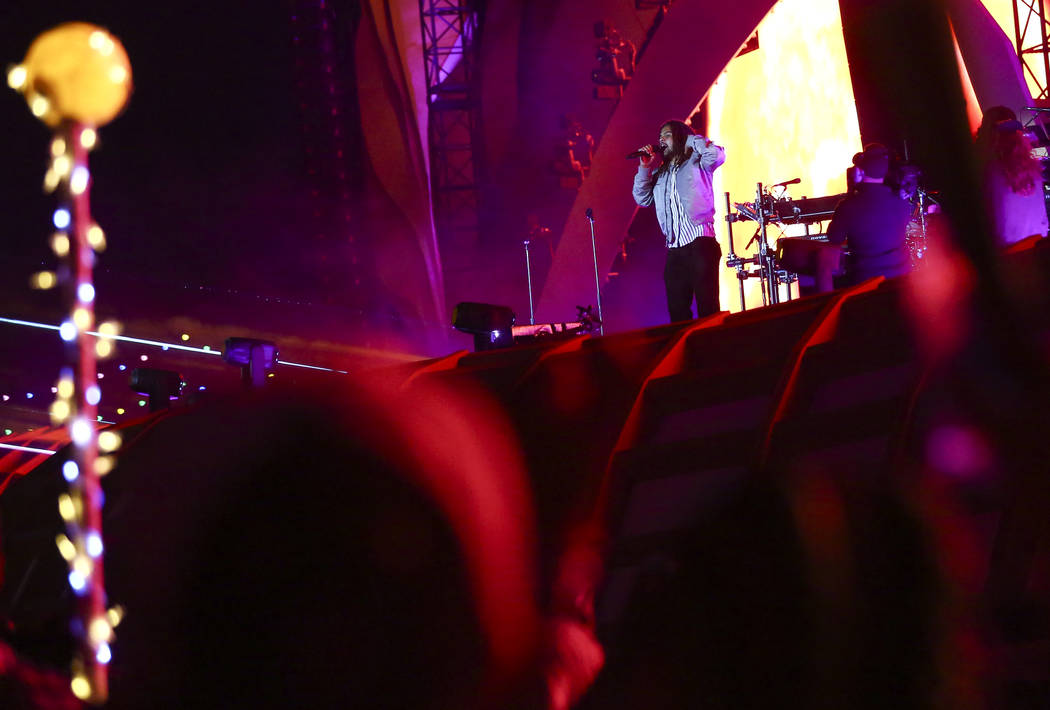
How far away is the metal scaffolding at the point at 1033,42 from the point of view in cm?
859

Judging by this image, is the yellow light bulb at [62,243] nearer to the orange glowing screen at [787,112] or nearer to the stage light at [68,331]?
the stage light at [68,331]

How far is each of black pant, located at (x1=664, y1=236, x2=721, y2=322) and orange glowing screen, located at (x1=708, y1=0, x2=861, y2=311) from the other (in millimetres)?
5077

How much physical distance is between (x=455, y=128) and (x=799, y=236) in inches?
289

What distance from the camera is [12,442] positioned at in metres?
6.79

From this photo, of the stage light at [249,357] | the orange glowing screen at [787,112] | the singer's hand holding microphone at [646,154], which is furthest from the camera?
the orange glowing screen at [787,112]

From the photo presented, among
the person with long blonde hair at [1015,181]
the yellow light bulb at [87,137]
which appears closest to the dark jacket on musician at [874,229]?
the person with long blonde hair at [1015,181]

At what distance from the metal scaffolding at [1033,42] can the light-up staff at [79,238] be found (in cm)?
892

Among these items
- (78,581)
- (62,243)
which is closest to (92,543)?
(78,581)

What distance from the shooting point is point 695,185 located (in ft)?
15.7

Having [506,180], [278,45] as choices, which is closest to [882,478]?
[278,45]

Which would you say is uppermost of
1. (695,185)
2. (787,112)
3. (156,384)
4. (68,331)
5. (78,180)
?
(787,112)

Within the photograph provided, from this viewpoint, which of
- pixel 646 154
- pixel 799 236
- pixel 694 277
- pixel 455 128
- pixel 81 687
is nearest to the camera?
pixel 81 687

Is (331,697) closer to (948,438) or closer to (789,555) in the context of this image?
(789,555)

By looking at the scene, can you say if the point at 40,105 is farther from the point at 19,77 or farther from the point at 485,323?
the point at 485,323
